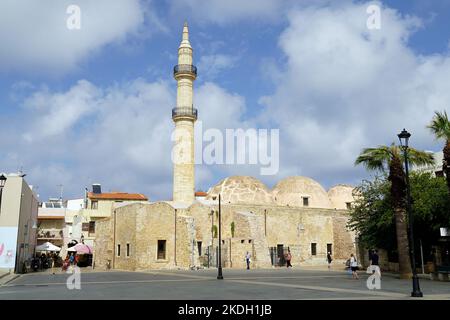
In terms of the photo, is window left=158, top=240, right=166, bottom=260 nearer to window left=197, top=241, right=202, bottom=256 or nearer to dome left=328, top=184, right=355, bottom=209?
window left=197, top=241, right=202, bottom=256

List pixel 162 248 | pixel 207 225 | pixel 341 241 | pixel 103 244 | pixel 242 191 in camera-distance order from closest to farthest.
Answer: pixel 162 248, pixel 207 225, pixel 103 244, pixel 242 191, pixel 341 241

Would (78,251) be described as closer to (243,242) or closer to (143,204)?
(143,204)

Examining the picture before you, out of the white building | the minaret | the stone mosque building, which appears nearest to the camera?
the white building

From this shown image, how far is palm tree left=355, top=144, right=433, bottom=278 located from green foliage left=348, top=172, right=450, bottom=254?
181 centimetres

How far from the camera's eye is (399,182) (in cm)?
2080

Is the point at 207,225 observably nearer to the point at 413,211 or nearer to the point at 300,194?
the point at 300,194

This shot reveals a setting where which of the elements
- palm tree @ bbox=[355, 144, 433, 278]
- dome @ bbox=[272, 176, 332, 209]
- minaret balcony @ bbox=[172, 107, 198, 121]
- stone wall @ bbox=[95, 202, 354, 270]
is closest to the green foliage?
palm tree @ bbox=[355, 144, 433, 278]

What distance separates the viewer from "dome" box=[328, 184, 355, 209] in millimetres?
48312

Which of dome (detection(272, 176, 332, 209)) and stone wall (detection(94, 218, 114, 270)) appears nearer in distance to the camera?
stone wall (detection(94, 218, 114, 270))

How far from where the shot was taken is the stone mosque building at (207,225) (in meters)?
33.0

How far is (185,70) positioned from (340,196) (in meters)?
22.8

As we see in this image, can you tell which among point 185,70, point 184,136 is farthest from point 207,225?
point 185,70
